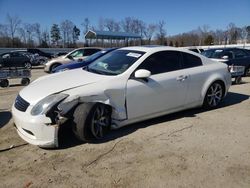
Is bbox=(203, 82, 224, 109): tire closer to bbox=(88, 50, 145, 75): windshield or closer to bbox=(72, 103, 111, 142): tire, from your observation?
bbox=(88, 50, 145, 75): windshield

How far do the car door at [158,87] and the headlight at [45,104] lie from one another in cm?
126

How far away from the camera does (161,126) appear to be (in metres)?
5.39

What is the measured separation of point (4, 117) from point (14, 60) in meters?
18.2

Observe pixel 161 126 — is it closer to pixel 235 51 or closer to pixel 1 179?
pixel 1 179

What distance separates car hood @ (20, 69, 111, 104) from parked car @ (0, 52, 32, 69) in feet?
60.6

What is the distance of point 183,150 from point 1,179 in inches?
103

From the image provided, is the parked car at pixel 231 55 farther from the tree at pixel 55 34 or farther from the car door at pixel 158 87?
the tree at pixel 55 34

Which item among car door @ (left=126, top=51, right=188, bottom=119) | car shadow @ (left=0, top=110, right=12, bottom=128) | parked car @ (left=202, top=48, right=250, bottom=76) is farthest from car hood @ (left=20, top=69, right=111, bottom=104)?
parked car @ (left=202, top=48, right=250, bottom=76)

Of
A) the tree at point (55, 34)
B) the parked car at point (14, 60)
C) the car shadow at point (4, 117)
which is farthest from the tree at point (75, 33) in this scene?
the car shadow at point (4, 117)

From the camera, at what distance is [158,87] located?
5.30m

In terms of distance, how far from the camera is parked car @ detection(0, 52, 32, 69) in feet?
72.9

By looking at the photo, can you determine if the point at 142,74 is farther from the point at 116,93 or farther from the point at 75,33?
the point at 75,33

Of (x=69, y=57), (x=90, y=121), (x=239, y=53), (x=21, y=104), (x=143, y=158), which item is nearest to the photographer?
(x=143, y=158)

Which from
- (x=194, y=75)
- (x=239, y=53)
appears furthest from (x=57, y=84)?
(x=239, y=53)
